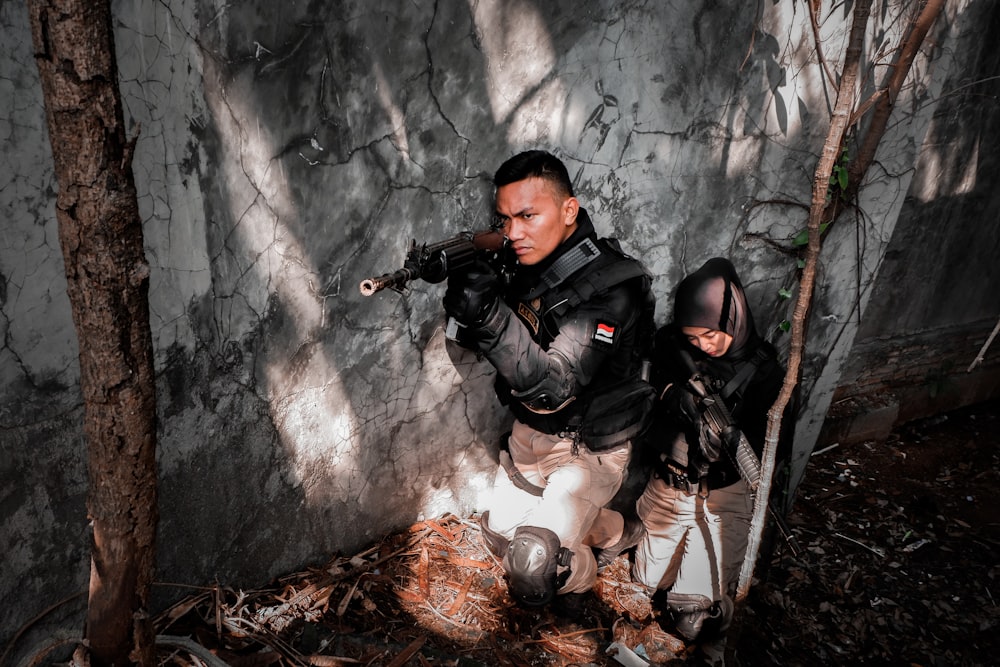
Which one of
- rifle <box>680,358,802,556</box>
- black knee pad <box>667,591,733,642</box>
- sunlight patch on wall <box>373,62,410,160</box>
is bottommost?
black knee pad <box>667,591,733,642</box>

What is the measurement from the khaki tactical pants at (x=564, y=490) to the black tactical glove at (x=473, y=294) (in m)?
0.95

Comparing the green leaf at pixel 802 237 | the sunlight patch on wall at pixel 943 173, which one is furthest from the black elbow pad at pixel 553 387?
the sunlight patch on wall at pixel 943 173

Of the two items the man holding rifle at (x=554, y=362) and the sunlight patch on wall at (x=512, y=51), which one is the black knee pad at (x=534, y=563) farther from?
the sunlight patch on wall at (x=512, y=51)

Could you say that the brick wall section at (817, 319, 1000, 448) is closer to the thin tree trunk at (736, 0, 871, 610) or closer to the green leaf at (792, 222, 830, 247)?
the green leaf at (792, 222, 830, 247)

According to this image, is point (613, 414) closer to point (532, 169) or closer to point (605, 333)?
point (605, 333)

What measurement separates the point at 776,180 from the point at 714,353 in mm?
934

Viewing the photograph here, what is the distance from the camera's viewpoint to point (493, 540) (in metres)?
3.26

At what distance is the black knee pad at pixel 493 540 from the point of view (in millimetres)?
3221

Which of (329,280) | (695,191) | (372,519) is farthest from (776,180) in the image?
(372,519)

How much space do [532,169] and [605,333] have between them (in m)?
0.70

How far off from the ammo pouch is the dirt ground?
0.87 m

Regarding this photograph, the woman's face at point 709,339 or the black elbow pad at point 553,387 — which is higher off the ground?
the woman's face at point 709,339

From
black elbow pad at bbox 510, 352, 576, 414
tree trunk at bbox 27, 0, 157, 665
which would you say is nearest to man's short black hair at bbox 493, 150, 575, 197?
black elbow pad at bbox 510, 352, 576, 414

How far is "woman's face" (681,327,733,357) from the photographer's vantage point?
3.09 metres
